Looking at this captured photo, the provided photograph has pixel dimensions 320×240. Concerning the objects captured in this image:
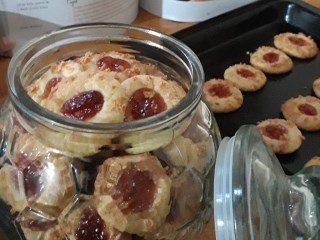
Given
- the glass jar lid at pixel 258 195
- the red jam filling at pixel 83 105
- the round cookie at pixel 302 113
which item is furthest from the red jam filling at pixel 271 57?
the red jam filling at pixel 83 105

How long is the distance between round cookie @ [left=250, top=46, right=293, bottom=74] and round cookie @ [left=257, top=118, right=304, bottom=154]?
0.46ft

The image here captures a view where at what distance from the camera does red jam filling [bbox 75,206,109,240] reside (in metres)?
0.42

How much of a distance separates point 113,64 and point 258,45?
61 centimetres

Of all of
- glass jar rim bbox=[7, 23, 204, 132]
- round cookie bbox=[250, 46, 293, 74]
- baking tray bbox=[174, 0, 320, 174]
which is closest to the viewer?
glass jar rim bbox=[7, 23, 204, 132]

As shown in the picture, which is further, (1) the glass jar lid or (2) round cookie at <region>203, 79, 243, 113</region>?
(2) round cookie at <region>203, 79, 243, 113</region>

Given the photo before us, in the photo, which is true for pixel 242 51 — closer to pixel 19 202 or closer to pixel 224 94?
pixel 224 94

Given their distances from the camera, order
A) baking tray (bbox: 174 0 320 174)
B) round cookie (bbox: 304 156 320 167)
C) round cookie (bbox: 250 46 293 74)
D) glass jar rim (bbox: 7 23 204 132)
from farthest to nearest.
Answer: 1. round cookie (bbox: 250 46 293 74)
2. baking tray (bbox: 174 0 320 174)
3. round cookie (bbox: 304 156 320 167)
4. glass jar rim (bbox: 7 23 204 132)

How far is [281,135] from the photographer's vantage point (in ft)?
2.75

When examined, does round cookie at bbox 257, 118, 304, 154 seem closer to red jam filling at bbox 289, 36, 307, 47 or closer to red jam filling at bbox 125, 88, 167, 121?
red jam filling at bbox 289, 36, 307, 47

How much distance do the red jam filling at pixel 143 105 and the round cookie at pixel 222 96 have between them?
16.1 inches

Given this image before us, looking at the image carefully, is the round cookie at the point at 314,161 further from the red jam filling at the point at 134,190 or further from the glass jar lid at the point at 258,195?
the red jam filling at the point at 134,190

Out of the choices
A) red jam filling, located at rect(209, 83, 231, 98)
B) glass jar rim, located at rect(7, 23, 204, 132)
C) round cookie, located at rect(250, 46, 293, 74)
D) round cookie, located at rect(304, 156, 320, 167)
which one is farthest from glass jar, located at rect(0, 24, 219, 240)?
round cookie, located at rect(250, 46, 293, 74)

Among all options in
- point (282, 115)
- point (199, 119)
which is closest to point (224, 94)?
point (282, 115)

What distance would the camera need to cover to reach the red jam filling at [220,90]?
0.91m
